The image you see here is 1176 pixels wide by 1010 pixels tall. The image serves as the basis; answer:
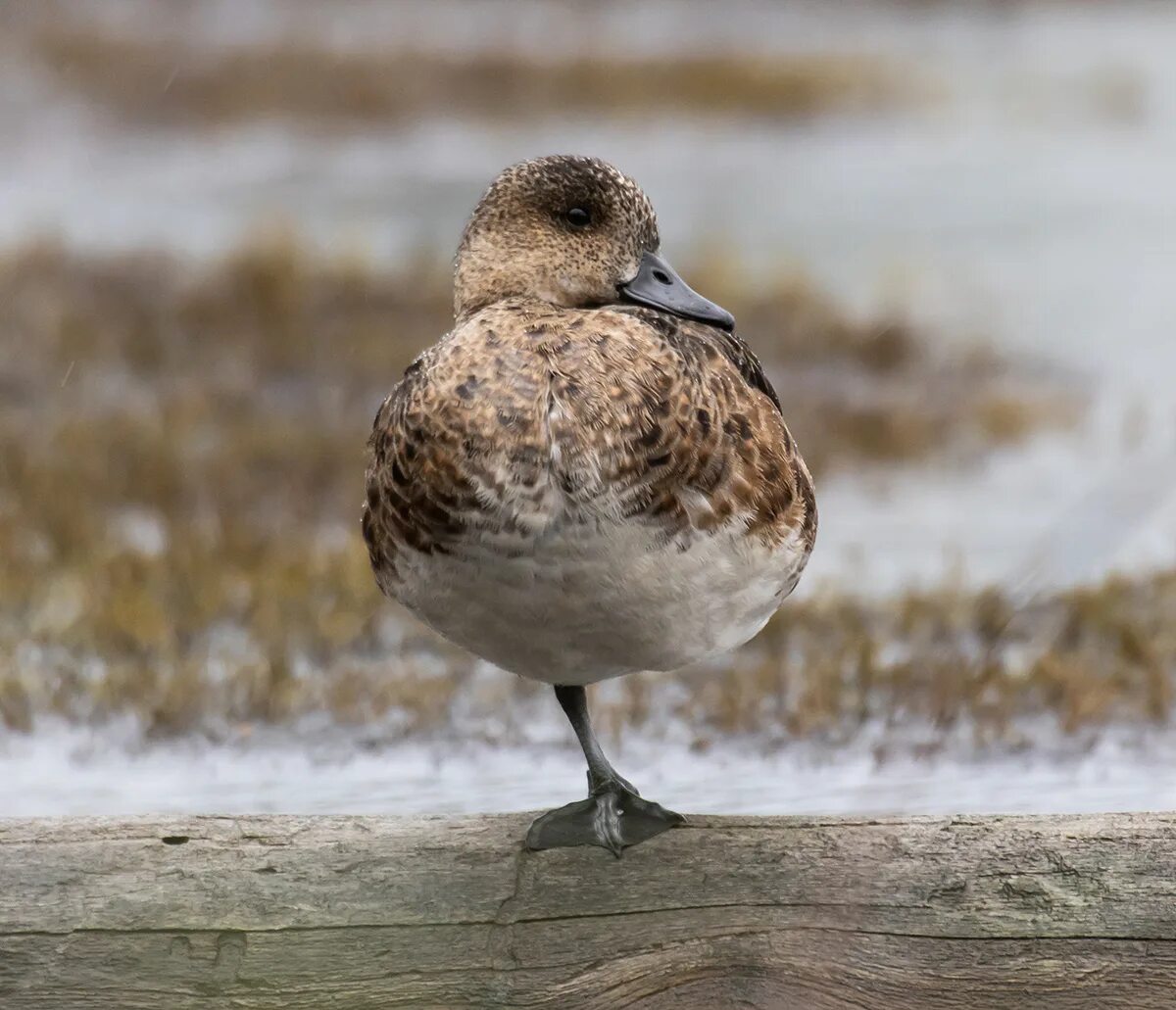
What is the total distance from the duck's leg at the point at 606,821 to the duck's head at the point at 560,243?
74 cm

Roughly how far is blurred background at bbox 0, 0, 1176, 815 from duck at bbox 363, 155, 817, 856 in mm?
1840

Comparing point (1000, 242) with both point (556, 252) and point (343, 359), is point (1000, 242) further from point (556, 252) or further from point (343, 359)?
point (556, 252)

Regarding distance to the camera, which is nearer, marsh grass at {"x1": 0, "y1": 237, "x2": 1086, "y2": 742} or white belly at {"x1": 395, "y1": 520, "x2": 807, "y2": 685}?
white belly at {"x1": 395, "y1": 520, "x2": 807, "y2": 685}

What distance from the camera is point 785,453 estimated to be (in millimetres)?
2994

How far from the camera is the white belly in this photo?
104 inches

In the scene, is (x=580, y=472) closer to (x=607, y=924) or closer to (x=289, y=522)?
(x=607, y=924)

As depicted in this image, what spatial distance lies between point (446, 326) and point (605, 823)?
7.02m

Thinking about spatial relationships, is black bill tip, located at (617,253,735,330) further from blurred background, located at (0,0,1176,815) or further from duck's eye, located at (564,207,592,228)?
blurred background, located at (0,0,1176,815)

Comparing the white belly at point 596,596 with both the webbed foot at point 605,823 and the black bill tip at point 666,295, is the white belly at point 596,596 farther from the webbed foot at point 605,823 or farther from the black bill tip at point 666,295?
the black bill tip at point 666,295

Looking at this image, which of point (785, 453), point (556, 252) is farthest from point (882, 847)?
point (556, 252)

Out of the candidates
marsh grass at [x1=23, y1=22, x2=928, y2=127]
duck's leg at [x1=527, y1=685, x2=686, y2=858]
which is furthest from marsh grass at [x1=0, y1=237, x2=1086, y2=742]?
marsh grass at [x1=23, y1=22, x2=928, y2=127]

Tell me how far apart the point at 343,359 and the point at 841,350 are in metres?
2.44

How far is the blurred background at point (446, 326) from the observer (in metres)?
5.00

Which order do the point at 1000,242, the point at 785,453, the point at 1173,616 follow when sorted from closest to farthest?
the point at 785,453
the point at 1173,616
the point at 1000,242
